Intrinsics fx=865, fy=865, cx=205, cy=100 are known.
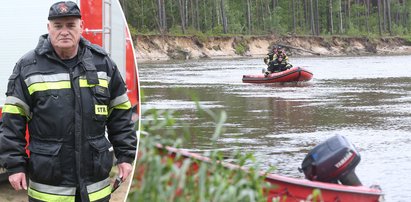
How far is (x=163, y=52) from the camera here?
210ft

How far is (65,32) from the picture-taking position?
424 cm

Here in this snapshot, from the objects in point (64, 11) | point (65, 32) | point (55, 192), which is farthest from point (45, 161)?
point (64, 11)

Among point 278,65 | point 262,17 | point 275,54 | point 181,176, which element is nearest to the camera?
point 181,176

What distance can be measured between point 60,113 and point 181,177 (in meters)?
0.72

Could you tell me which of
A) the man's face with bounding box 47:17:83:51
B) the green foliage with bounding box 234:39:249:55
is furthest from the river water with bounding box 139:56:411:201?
the green foliage with bounding box 234:39:249:55

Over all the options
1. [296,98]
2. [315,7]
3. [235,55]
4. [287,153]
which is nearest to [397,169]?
[287,153]

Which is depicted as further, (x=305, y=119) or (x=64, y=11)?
(x=305, y=119)

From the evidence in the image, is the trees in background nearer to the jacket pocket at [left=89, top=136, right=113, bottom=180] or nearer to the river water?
the river water

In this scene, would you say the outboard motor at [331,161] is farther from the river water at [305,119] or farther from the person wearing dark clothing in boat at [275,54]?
the person wearing dark clothing in boat at [275,54]

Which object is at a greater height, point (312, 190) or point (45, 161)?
point (45, 161)

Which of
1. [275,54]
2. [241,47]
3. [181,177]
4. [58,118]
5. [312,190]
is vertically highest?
[58,118]

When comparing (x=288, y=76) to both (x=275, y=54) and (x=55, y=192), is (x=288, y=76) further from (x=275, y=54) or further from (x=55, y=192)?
(x=55, y=192)

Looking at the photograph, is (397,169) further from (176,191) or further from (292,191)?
(176,191)

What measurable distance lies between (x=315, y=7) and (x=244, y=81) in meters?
75.2
